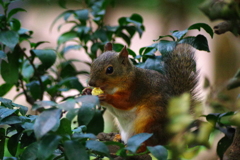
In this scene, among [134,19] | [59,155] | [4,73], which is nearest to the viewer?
[59,155]

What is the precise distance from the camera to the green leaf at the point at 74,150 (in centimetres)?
100

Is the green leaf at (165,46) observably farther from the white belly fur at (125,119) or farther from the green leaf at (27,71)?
the green leaf at (27,71)

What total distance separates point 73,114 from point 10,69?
4.09ft

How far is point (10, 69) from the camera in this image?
216cm

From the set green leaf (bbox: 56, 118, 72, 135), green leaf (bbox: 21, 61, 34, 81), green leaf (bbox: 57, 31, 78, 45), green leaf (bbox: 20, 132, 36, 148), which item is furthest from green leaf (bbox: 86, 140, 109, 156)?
green leaf (bbox: 57, 31, 78, 45)

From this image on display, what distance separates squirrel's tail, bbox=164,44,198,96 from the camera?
186 cm

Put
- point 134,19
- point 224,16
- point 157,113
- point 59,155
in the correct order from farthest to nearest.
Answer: point 134,19, point 157,113, point 59,155, point 224,16

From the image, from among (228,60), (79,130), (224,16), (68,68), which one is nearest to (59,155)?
(79,130)

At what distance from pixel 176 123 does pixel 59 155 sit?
2.16 ft

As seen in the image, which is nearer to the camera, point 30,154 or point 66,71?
point 30,154

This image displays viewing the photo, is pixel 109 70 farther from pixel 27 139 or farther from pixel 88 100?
pixel 88 100

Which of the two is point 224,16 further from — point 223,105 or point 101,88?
point 101,88

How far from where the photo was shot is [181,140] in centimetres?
73

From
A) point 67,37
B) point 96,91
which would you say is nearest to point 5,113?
point 96,91
